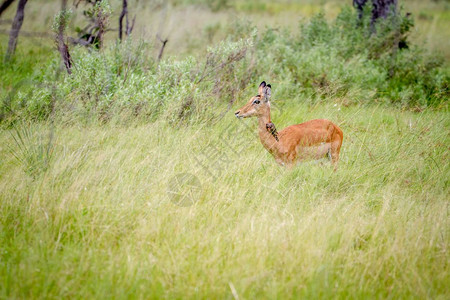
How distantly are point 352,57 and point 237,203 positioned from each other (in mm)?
6840

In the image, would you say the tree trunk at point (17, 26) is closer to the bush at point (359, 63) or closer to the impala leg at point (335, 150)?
the bush at point (359, 63)

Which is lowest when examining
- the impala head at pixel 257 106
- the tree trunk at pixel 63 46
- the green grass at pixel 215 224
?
the green grass at pixel 215 224

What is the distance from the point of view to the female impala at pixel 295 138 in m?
5.03

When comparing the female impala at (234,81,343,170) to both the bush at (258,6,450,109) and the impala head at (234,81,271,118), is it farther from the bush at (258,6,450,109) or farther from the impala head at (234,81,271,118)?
the bush at (258,6,450,109)

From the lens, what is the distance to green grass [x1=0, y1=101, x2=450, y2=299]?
2.91m

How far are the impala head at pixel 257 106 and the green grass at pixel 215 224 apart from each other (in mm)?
487

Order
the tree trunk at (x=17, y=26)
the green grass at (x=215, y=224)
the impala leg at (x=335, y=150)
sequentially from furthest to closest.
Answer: the tree trunk at (x=17, y=26), the impala leg at (x=335, y=150), the green grass at (x=215, y=224)

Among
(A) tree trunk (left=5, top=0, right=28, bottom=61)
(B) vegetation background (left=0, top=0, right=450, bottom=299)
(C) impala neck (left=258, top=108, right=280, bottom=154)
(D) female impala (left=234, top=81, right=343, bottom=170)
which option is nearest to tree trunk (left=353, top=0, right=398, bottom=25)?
(B) vegetation background (left=0, top=0, right=450, bottom=299)

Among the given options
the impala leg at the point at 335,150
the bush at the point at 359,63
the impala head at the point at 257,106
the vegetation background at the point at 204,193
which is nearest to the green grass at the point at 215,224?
the vegetation background at the point at 204,193

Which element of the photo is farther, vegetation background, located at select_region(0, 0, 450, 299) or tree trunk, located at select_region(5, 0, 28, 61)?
tree trunk, located at select_region(5, 0, 28, 61)

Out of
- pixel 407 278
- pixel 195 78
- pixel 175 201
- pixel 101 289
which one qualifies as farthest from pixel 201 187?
pixel 195 78

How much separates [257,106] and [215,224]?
210 centimetres

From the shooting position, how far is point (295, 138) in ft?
16.5

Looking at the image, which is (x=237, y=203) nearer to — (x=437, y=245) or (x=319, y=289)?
(x=319, y=289)
